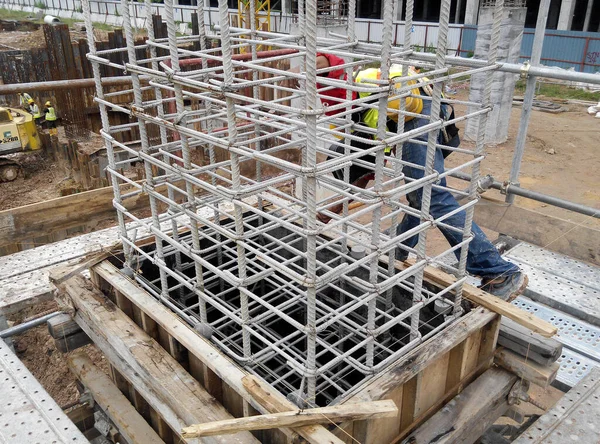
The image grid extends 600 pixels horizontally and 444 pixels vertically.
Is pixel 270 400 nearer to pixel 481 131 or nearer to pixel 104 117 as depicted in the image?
pixel 481 131

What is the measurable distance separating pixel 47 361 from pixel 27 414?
3.63 metres

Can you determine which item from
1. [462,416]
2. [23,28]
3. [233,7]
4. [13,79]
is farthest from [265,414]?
[23,28]

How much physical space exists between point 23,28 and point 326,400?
45.4 m

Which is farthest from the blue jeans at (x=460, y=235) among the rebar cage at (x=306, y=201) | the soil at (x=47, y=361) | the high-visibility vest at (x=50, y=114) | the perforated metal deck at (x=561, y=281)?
the high-visibility vest at (x=50, y=114)

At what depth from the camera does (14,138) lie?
44.5 ft

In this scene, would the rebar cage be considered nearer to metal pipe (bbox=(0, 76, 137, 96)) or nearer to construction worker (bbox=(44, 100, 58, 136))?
metal pipe (bbox=(0, 76, 137, 96))

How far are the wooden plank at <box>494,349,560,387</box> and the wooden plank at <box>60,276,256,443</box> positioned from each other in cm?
175

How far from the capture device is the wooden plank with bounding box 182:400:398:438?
2.44 metres

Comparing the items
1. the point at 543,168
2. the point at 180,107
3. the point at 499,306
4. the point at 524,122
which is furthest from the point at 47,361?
the point at 543,168

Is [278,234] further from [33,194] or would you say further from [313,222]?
[33,194]

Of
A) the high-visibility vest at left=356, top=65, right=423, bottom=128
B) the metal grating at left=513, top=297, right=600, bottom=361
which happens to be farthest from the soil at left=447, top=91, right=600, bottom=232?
the high-visibility vest at left=356, top=65, right=423, bottom=128

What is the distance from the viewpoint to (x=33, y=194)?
13.2 m

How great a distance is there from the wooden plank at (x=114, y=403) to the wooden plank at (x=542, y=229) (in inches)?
143

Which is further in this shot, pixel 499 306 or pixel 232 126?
pixel 499 306
